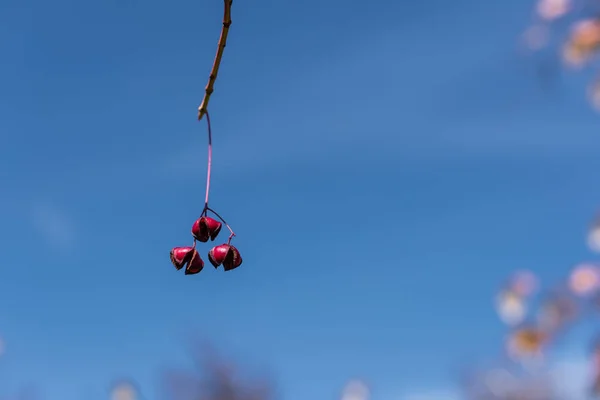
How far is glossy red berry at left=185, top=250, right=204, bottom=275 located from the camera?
247 centimetres

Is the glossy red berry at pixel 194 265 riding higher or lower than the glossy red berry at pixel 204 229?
lower

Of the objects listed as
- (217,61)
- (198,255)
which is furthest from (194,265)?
(217,61)

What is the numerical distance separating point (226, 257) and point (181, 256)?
14 cm

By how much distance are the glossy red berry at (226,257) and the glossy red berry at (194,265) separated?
0.05m

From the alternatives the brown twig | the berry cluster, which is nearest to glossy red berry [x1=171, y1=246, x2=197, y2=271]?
the berry cluster

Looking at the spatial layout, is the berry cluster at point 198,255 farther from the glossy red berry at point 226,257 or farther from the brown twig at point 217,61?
the brown twig at point 217,61

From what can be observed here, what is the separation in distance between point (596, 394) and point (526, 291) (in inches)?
35.4

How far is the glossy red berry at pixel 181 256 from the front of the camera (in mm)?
2457

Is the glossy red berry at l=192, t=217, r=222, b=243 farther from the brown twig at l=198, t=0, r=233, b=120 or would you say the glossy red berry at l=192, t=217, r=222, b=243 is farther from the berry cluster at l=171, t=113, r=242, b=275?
the brown twig at l=198, t=0, r=233, b=120

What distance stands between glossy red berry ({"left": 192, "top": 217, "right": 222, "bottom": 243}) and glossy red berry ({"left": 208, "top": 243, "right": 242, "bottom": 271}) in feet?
0.17

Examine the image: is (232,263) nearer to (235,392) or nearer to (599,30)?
(599,30)

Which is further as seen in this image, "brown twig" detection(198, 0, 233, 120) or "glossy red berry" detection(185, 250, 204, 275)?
"glossy red berry" detection(185, 250, 204, 275)

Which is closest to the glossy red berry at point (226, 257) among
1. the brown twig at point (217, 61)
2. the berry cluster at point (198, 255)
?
the berry cluster at point (198, 255)

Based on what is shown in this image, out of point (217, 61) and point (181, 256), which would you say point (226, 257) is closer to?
point (181, 256)
